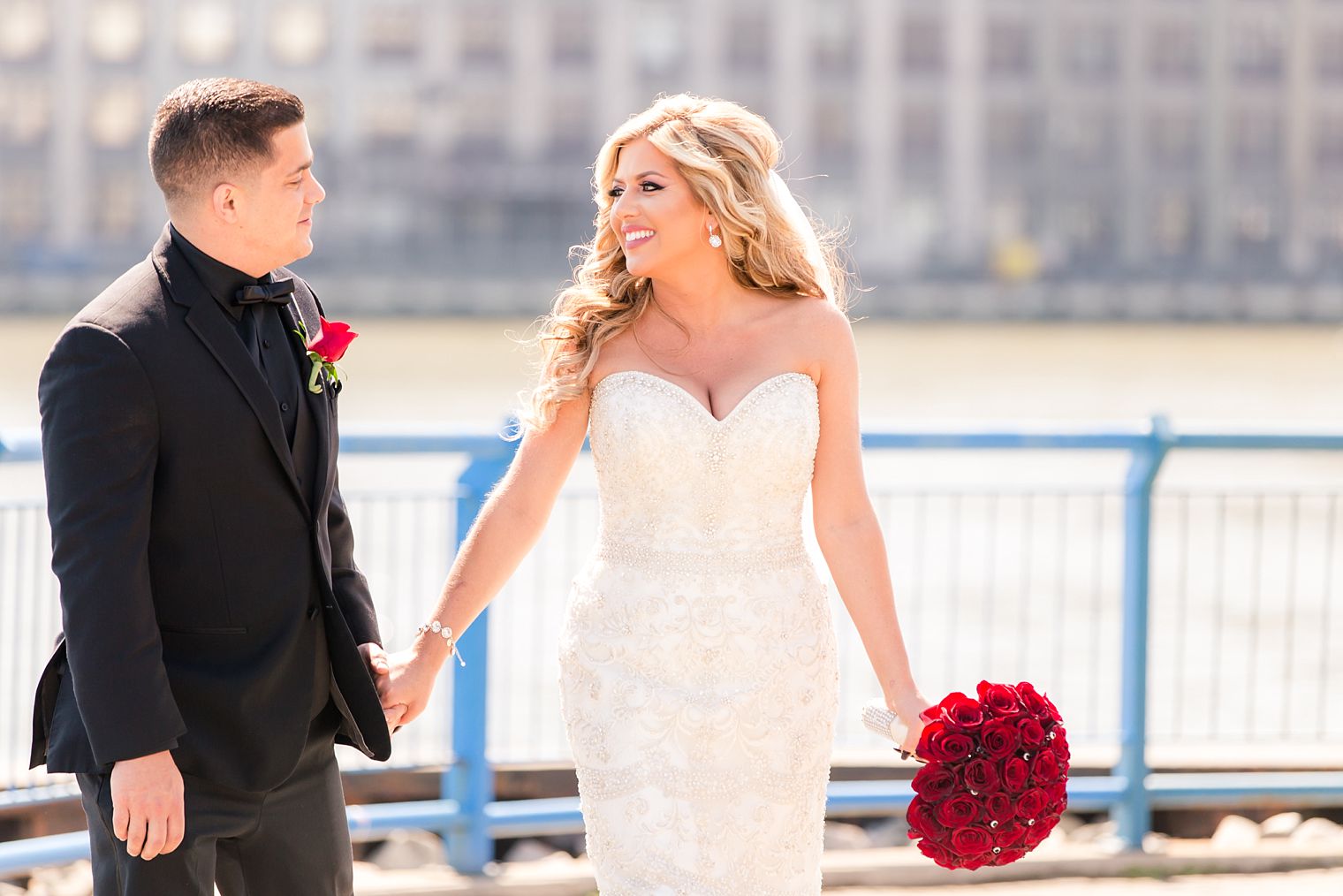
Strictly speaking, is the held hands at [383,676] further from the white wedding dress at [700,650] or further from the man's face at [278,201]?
the man's face at [278,201]

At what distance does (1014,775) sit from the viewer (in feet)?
9.69

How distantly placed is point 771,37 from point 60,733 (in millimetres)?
81983

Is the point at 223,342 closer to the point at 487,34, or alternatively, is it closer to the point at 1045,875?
the point at 1045,875

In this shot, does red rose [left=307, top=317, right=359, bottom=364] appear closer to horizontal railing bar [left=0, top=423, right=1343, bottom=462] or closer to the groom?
the groom

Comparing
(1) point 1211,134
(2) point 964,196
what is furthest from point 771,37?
(1) point 1211,134

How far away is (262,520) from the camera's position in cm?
269

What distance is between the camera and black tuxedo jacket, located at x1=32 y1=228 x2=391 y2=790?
2.48 m

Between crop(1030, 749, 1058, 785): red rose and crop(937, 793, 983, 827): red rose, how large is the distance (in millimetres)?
122

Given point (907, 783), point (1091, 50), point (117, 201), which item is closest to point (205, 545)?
point (907, 783)

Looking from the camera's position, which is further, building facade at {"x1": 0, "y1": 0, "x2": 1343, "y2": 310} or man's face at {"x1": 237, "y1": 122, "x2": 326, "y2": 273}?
building facade at {"x1": 0, "y1": 0, "x2": 1343, "y2": 310}

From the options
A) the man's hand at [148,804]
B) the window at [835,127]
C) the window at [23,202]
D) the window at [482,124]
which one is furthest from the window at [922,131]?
the man's hand at [148,804]

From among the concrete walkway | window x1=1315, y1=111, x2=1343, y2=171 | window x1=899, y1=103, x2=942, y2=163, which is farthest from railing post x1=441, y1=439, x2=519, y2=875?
window x1=1315, y1=111, x2=1343, y2=171

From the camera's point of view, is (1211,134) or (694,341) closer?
(694,341)

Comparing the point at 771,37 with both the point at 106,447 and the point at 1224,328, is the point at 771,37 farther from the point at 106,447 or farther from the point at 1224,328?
the point at 106,447
